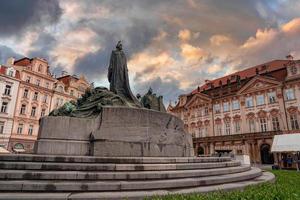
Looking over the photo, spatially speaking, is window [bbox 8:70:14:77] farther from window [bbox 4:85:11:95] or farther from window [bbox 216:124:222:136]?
window [bbox 216:124:222:136]

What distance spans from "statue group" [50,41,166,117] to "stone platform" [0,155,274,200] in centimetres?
293

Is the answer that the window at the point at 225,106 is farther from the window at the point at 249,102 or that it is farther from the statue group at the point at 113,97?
the statue group at the point at 113,97

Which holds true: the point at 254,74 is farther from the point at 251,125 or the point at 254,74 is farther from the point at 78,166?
the point at 78,166

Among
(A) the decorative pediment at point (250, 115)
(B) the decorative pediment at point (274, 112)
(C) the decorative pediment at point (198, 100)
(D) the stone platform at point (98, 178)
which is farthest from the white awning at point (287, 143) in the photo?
(C) the decorative pediment at point (198, 100)

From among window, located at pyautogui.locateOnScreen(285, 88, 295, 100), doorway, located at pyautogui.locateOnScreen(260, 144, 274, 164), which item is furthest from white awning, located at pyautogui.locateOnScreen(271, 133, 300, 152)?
window, located at pyautogui.locateOnScreen(285, 88, 295, 100)

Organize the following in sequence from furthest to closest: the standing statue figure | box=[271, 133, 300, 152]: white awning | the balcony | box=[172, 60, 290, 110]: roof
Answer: box=[172, 60, 290, 110]: roof < the balcony < box=[271, 133, 300, 152]: white awning < the standing statue figure

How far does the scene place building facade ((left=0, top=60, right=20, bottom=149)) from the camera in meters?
32.7

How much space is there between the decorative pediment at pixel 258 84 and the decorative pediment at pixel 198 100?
6.87 meters

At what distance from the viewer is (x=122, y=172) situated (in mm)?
5527

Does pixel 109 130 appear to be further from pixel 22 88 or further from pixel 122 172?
pixel 22 88

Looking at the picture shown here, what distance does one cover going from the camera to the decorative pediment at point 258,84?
34903 mm

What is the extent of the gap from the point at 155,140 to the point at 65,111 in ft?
11.9

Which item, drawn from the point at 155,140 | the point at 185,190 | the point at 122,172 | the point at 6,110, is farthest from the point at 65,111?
the point at 6,110

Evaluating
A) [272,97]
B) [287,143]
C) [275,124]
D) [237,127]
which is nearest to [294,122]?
[275,124]
